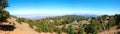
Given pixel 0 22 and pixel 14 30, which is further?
pixel 0 22

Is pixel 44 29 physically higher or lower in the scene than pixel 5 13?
lower

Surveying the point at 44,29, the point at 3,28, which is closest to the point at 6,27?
the point at 3,28

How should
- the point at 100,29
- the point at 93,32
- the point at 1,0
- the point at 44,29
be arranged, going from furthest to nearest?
1. the point at 100,29
2. the point at 93,32
3. the point at 44,29
4. the point at 1,0

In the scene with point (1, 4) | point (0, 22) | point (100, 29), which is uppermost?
point (1, 4)

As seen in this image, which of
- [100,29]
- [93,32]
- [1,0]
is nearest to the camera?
[1,0]

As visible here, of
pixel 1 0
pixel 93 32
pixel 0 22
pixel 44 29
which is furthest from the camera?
pixel 93 32

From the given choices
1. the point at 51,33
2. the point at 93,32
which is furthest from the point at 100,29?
the point at 51,33

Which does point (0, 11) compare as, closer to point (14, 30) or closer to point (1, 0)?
point (1, 0)

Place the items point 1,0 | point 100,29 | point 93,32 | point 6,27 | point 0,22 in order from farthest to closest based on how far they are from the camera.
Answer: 1. point 100,29
2. point 93,32
3. point 0,22
4. point 6,27
5. point 1,0

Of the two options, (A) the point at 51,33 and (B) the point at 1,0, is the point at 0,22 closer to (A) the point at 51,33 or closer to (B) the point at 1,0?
(B) the point at 1,0
